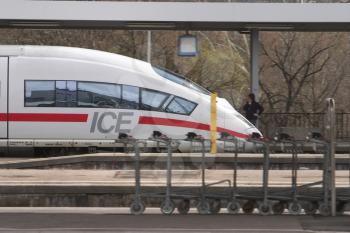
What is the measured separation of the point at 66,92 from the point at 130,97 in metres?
1.89

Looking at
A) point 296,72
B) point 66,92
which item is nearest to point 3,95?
point 66,92

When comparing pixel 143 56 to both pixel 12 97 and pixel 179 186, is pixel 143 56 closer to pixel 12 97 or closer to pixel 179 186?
pixel 12 97

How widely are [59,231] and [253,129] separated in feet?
38.4

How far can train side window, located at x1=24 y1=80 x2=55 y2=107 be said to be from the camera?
790 inches

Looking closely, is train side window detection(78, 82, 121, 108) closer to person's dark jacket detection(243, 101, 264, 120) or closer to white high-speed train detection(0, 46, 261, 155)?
white high-speed train detection(0, 46, 261, 155)

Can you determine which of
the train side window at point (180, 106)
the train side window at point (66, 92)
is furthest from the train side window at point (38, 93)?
the train side window at point (180, 106)

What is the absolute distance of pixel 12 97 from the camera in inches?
787

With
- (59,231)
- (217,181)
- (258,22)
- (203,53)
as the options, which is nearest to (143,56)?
(203,53)

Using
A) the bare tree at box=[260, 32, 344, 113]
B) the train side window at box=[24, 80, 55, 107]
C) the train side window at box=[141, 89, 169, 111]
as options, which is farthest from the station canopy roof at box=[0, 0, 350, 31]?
the bare tree at box=[260, 32, 344, 113]

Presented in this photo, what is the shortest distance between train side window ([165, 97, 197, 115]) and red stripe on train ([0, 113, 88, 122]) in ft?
8.36

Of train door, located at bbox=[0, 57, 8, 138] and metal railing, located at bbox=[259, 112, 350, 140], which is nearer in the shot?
train door, located at bbox=[0, 57, 8, 138]

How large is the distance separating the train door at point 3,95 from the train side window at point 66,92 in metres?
1.50

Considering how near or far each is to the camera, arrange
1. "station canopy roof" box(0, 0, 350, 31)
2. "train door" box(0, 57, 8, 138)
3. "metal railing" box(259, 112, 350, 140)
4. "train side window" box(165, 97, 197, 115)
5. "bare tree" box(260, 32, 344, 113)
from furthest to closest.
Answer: "bare tree" box(260, 32, 344, 113)
"metal railing" box(259, 112, 350, 140)
"station canopy roof" box(0, 0, 350, 31)
"train side window" box(165, 97, 197, 115)
"train door" box(0, 57, 8, 138)

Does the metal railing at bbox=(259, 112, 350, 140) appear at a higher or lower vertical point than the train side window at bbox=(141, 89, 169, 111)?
lower
